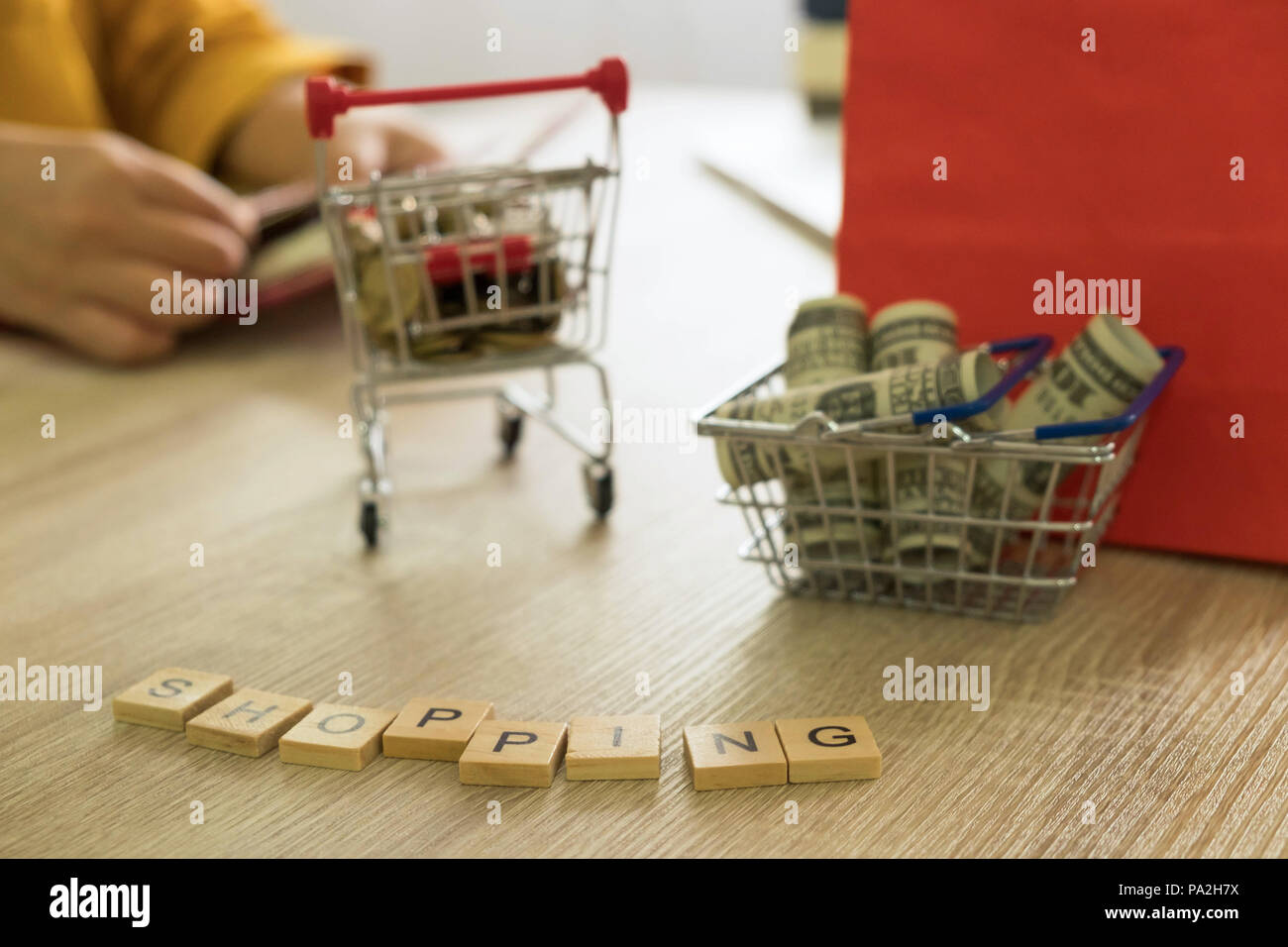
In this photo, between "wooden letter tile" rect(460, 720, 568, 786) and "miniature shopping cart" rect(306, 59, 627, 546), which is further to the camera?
"miniature shopping cart" rect(306, 59, 627, 546)

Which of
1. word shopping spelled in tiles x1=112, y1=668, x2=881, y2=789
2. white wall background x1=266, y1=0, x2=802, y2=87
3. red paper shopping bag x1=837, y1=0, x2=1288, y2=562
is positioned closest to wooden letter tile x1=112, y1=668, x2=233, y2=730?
word shopping spelled in tiles x1=112, y1=668, x2=881, y2=789

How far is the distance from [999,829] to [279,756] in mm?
386

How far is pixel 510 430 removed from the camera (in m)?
1.15

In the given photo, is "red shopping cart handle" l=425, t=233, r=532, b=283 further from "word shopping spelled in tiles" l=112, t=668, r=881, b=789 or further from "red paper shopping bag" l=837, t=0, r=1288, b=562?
"word shopping spelled in tiles" l=112, t=668, r=881, b=789

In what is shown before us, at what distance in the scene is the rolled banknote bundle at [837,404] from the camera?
790 millimetres

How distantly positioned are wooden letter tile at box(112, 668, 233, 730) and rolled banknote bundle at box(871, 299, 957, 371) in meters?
0.49

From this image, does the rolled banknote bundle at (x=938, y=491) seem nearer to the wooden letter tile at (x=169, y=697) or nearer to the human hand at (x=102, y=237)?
the wooden letter tile at (x=169, y=697)

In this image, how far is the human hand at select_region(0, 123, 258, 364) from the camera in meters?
1.34

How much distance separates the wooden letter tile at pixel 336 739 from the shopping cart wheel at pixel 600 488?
331 millimetres

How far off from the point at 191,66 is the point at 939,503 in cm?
126

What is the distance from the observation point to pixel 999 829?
0.61 m

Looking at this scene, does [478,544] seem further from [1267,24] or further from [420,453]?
[1267,24]

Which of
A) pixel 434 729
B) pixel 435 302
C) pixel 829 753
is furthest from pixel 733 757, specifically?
pixel 435 302
